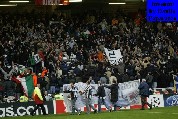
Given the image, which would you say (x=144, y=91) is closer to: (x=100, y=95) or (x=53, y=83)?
(x=100, y=95)

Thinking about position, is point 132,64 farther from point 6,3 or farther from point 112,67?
point 6,3

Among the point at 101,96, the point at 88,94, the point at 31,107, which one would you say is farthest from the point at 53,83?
the point at 88,94

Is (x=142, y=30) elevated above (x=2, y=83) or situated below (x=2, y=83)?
above

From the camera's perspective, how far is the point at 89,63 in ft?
119

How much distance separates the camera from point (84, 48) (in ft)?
127

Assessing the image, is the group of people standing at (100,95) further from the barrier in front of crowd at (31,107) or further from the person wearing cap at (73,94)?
the barrier in front of crowd at (31,107)

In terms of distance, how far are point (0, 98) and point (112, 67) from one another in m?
8.63

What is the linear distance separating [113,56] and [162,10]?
1191 cm

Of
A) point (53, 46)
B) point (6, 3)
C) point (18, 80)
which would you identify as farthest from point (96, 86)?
point (6, 3)

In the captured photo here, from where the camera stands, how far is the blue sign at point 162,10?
82.9ft

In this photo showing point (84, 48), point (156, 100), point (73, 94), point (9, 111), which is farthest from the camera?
point (84, 48)

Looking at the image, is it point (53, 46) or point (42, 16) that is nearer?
point (53, 46)

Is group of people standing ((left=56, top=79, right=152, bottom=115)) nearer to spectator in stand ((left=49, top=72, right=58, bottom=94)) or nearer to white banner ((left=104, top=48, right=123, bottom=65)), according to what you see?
spectator in stand ((left=49, top=72, right=58, bottom=94))

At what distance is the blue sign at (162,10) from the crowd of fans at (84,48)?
7.05 meters
